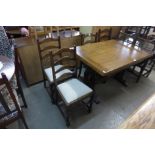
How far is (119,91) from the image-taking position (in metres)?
2.31

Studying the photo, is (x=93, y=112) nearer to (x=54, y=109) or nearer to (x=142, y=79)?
Answer: (x=54, y=109)

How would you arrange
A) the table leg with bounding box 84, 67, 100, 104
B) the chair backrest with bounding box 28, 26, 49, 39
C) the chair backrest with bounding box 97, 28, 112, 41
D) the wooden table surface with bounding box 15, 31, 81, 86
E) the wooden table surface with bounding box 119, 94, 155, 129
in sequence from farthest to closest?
the chair backrest with bounding box 97, 28, 112, 41 → the chair backrest with bounding box 28, 26, 49, 39 → the table leg with bounding box 84, 67, 100, 104 → the wooden table surface with bounding box 15, 31, 81, 86 → the wooden table surface with bounding box 119, 94, 155, 129

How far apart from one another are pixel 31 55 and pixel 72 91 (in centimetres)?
96

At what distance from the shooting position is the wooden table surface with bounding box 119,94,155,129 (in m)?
0.67

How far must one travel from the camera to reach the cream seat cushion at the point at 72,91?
5.01 feet

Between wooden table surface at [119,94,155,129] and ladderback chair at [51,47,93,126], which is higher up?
wooden table surface at [119,94,155,129]

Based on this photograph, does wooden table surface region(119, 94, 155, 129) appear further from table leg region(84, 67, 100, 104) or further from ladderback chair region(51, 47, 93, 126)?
table leg region(84, 67, 100, 104)

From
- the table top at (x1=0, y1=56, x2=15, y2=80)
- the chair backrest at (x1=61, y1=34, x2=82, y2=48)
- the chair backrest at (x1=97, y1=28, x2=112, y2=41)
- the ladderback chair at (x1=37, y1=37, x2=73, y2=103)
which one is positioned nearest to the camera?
the table top at (x1=0, y1=56, x2=15, y2=80)

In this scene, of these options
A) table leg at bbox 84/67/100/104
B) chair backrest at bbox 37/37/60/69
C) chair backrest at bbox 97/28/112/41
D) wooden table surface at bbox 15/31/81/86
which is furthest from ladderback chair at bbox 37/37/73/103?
chair backrest at bbox 97/28/112/41

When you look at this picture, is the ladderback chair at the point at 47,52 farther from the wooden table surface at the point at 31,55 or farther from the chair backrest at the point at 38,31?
the chair backrest at the point at 38,31

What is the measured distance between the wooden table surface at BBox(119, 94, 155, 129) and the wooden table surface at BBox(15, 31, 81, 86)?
68.8 inches

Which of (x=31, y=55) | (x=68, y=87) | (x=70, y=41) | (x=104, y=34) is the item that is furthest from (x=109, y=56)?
(x=31, y=55)

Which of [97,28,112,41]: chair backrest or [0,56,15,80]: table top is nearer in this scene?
[0,56,15,80]: table top

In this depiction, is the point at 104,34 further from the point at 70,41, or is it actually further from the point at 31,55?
the point at 31,55
